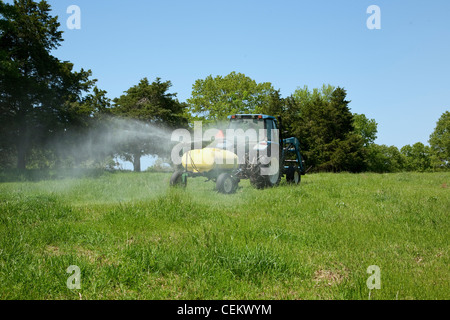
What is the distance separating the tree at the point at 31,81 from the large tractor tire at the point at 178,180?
690 inches

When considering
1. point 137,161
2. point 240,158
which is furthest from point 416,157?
point 240,158

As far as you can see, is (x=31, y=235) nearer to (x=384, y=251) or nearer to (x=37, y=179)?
(x=384, y=251)

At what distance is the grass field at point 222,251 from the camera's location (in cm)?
358

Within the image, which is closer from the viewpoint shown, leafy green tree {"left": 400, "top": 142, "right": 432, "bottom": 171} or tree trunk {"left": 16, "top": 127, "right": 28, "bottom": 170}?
tree trunk {"left": 16, "top": 127, "right": 28, "bottom": 170}

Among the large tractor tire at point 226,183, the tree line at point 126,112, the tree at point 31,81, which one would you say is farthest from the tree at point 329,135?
the large tractor tire at point 226,183

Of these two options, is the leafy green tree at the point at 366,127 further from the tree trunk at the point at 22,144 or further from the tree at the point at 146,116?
the tree trunk at the point at 22,144

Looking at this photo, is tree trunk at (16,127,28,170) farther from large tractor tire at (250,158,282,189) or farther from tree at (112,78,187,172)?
large tractor tire at (250,158,282,189)

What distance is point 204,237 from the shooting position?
202 inches

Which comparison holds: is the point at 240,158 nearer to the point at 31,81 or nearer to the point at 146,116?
the point at 31,81

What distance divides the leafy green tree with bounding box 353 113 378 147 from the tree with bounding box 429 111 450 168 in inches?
388

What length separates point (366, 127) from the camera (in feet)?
209

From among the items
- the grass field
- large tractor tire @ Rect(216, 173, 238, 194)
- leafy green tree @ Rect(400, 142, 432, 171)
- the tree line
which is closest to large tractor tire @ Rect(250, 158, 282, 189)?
large tractor tire @ Rect(216, 173, 238, 194)

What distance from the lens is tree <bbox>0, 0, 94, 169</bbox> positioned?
24641mm
